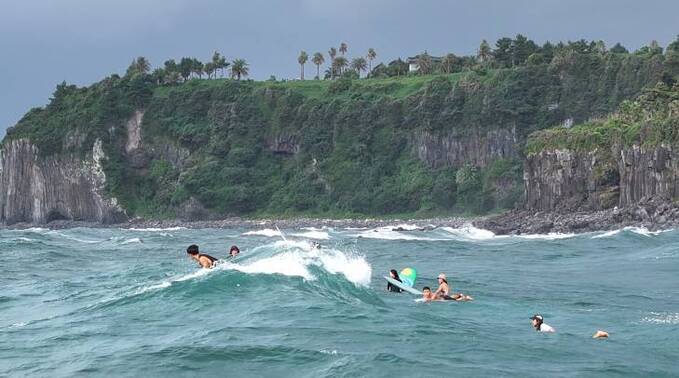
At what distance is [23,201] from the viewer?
5728 inches

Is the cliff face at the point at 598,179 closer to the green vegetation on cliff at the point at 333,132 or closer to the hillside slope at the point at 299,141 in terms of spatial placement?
the hillside slope at the point at 299,141

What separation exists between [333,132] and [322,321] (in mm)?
120163

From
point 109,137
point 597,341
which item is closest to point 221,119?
point 109,137

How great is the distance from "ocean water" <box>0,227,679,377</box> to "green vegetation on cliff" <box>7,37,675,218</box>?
86826 mm

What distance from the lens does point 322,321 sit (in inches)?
819

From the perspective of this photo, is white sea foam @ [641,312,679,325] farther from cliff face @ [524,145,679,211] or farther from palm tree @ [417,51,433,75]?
palm tree @ [417,51,433,75]

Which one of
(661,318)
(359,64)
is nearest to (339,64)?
(359,64)

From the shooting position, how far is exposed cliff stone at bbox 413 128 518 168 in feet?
422

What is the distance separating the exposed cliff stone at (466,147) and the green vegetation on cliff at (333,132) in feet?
0.58

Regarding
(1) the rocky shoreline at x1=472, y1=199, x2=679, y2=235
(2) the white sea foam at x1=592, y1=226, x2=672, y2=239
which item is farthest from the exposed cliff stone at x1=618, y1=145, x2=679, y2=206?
(2) the white sea foam at x1=592, y1=226, x2=672, y2=239

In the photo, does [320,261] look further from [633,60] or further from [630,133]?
[633,60]

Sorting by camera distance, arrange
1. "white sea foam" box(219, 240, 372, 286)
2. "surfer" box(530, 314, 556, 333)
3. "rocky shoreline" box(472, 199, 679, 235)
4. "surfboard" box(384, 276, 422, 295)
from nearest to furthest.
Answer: "surfer" box(530, 314, 556, 333), "surfboard" box(384, 276, 422, 295), "white sea foam" box(219, 240, 372, 286), "rocky shoreline" box(472, 199, 679, 235)

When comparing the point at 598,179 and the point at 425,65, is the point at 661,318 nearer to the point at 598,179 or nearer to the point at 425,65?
the point at 598,179

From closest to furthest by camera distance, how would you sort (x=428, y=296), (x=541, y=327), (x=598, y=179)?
1. (x=541, y=327)
2. (x=428, y=296)
3. (x=598, y=179)
